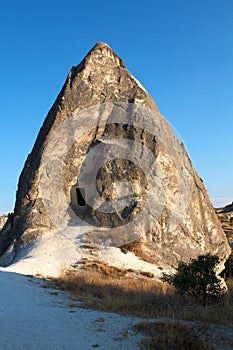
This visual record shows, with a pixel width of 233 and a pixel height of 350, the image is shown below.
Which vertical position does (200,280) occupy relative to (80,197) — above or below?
below

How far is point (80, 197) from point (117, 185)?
7.32 feet

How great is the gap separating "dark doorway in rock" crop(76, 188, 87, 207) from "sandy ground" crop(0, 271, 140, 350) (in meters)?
7.86

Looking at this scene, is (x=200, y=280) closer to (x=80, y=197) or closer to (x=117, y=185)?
(x=117, y=185)

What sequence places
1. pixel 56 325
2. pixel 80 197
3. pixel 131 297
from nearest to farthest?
pixel 56 325, pixel 131 297, pixel 80 197

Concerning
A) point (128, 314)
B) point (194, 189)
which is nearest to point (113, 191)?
point (194, 189)

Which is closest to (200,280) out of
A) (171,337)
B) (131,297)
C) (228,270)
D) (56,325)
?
(131,297)

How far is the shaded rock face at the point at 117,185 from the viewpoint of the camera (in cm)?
1343

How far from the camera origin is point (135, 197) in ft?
45.3

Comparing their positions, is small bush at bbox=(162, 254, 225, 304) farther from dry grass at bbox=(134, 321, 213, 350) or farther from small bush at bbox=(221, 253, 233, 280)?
small bush at bbox=(221, 253, 233, 280)

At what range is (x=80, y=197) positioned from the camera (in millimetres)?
15633

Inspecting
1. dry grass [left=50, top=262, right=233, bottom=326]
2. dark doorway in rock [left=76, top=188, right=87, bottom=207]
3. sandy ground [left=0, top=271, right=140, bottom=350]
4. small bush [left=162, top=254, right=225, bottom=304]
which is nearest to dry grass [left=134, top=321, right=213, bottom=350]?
sandy ground [left=0, top=271, right=140, bottom=350]

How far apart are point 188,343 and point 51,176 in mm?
11505

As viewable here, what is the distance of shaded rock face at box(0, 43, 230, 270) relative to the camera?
13.4m

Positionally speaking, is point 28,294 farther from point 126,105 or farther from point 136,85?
point 136,85
